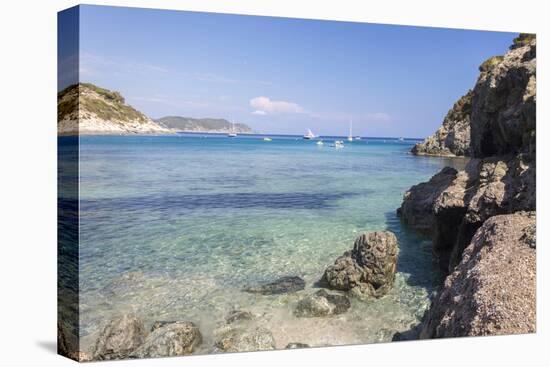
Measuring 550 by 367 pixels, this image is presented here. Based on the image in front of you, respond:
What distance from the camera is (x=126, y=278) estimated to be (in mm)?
8664

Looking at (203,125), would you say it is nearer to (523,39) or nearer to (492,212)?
(492,212)

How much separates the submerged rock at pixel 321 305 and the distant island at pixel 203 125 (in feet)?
12.3

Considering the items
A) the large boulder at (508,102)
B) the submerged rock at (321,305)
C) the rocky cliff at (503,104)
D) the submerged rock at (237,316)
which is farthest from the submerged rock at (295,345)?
the large boulder at (508,102)

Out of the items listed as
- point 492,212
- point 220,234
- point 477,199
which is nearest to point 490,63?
point 477,199

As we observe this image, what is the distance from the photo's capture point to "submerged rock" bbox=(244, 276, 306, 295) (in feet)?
30.3

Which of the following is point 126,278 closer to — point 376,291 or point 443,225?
point 376,291

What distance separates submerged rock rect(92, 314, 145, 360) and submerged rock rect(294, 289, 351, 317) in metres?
2.92

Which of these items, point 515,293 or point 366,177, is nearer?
point 515,293

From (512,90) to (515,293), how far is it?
4.87 m

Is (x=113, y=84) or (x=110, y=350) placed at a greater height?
(x=113, y=84)

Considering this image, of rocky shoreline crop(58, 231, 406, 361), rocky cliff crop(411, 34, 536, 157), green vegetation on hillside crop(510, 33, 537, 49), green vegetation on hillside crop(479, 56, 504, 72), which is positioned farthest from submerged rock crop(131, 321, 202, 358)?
green vegetation on hillside crop(510, 33, 537, 49)

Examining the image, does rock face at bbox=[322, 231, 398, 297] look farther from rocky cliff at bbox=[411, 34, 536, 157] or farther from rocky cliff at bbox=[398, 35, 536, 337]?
rocky cliff at bbox=[411, 34, 536, 157]

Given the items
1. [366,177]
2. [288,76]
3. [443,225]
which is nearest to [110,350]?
[288,76]


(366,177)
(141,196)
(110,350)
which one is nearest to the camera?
(110,350)
